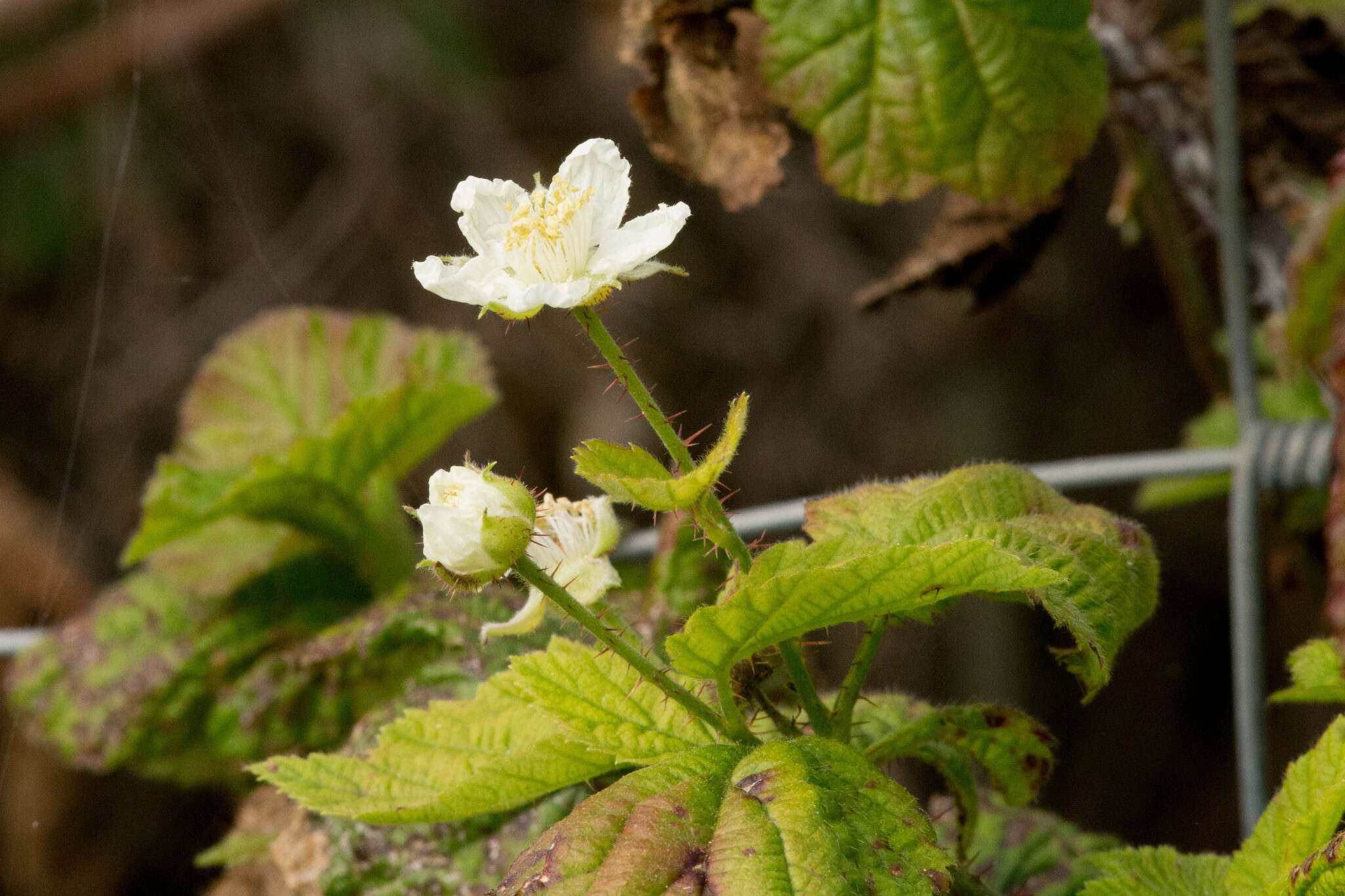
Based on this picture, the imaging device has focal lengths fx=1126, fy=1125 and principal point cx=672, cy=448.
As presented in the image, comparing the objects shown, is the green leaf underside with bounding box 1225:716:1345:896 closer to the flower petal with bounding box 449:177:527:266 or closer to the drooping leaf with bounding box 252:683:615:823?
the drooping leaf with bounding box 252:683:615:823

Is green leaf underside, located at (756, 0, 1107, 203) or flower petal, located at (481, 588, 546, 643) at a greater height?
green leaf underside, located at (756, 0, 1107, 203)

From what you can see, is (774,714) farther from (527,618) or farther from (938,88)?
(938,88)

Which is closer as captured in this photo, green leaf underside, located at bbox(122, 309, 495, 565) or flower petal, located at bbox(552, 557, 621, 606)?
flower petal, located at bbox(552, 557, 621, 606)

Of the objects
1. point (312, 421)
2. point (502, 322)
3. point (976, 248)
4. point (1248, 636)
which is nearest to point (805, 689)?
point (1248, 636)

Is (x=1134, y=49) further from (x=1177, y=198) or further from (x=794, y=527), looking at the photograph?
(x=794, y=527)

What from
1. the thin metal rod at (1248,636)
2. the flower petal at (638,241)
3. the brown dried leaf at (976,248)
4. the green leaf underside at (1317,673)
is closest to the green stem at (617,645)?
the flower petal at (638,241)

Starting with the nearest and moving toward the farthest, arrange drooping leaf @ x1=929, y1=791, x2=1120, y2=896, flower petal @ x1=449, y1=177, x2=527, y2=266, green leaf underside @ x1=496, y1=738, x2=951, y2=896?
green leaf underside @ x1=496, y1=738, x2=951, y2=896 < flower petal @ x1=449, y1=177, x2=527, y2=266 < drooping leaf @ x1=929, y1=791, x2=1120, y2=896

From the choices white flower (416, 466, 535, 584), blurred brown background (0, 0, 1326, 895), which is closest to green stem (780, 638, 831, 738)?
white flower (416, 466, 535, 584)

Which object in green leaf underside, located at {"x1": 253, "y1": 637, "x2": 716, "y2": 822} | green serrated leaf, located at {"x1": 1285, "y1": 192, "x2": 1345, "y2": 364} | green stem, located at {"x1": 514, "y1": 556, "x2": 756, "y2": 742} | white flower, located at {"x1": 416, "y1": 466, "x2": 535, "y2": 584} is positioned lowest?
green serrated leaf, located at {"x1": 1285, "y1": 192, "x2": 1345, "y2": 364}
